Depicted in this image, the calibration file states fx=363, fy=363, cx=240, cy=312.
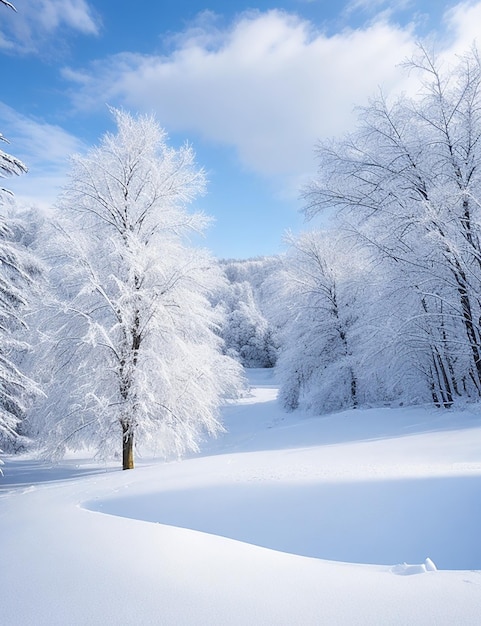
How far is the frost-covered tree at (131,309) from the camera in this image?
8156 mm

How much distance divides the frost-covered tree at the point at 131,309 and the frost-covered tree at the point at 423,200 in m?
3.92

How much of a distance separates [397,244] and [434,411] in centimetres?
453

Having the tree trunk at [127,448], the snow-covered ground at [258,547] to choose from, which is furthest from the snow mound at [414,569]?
the tree trunk at [127,448]

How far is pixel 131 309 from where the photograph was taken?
27.9 feet

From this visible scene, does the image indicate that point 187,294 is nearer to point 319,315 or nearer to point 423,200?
point 423,200

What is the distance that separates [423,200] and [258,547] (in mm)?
7864

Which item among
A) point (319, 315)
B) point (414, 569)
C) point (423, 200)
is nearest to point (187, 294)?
point (423, 200)

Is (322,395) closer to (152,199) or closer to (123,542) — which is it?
(152,199)

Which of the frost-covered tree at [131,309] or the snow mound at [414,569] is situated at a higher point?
the frost-covered tree at [131,309]

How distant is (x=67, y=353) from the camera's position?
8570 mm

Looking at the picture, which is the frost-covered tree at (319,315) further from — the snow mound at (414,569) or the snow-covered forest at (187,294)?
the snow mound at (414,569)

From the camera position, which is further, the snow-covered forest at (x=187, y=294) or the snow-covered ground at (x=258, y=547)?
the snow-covered forest at (x=187, y=294)

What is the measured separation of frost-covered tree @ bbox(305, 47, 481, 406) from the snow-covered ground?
3.91 meters

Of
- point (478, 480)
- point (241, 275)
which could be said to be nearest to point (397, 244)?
point (478, 480)
